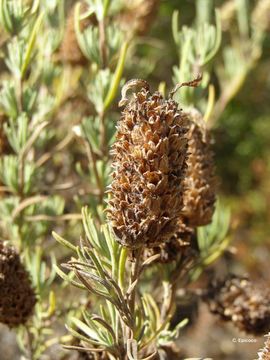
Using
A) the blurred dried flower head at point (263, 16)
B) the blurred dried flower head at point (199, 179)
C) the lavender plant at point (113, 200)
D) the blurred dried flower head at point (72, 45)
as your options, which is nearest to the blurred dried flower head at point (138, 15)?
the lavender plant at point (113, 200)

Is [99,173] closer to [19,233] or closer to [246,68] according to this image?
[19,233]

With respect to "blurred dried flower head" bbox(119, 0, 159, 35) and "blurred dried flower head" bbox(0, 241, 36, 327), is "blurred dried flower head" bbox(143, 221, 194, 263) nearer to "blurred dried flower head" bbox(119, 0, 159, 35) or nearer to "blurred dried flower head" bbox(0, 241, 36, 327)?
"blurred dried flower head" bbox(0, 241, 36, 327)

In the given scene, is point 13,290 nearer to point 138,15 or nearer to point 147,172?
point 147,172

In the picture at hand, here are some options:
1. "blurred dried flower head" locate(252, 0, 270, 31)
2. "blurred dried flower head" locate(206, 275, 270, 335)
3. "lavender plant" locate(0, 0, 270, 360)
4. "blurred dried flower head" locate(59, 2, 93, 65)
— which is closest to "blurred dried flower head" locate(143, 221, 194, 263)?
"lavender plant" locate(0, 0, 270, 360)

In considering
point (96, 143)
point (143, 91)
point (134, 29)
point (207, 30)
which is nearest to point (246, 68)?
point (134, 29)

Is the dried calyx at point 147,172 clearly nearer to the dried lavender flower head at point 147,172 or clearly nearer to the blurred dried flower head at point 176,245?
the dried lavender flower head at point 147,172

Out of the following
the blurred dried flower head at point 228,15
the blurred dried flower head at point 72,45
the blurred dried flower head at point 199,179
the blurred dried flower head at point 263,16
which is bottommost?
the blurred dried flower head at point 199,179

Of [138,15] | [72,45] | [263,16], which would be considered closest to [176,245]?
[72,45]
